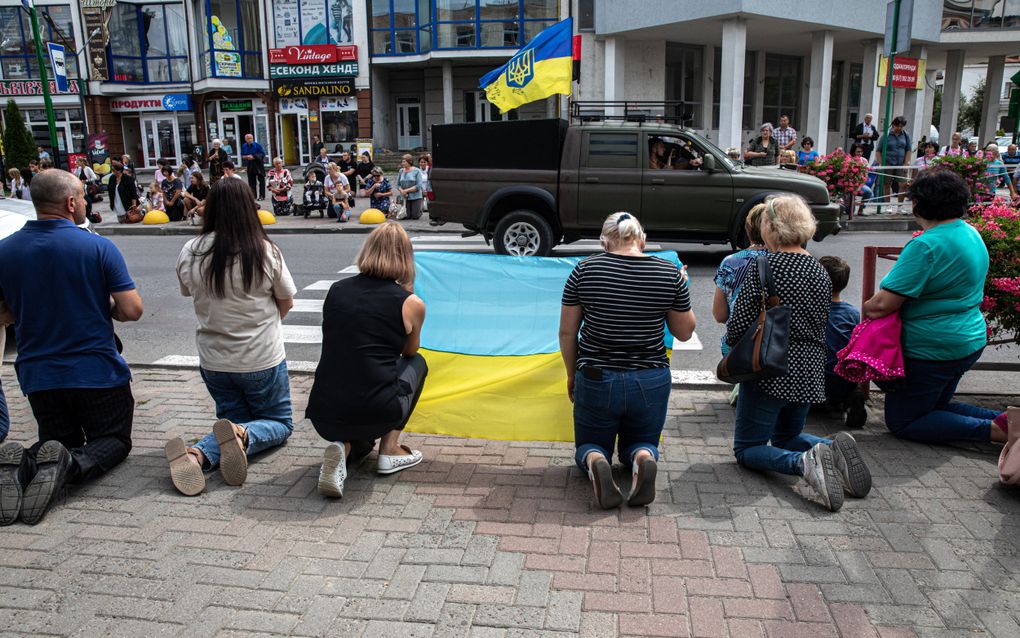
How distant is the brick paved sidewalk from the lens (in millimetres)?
3088

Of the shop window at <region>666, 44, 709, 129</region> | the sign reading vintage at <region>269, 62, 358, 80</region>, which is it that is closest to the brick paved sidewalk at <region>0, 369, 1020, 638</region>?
the shop window at <region>666, 44, 709, 129</region>

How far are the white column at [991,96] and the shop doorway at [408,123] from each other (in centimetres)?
2336

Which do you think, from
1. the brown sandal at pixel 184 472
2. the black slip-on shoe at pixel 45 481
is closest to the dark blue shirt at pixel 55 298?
the black slip-on shoe at pixel 45 481

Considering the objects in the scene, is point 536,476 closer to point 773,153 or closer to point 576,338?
point 576,338

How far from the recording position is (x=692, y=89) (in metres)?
28.0

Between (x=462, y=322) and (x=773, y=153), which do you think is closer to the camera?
(x=462, y=322)

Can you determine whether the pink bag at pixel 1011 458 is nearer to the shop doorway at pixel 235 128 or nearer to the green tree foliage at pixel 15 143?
the green tree foliage at pixel 15 143

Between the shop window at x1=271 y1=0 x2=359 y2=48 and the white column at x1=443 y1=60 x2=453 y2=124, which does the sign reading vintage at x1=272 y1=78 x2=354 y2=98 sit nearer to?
the shop window at x1=271 y1=0 x2=359 y2=48

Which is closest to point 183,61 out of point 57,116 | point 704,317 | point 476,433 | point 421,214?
point 57,116

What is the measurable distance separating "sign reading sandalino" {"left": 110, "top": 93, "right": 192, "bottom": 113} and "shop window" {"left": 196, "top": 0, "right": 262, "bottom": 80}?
5.54 feet

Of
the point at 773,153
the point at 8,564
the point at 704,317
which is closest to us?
the point at 8,564

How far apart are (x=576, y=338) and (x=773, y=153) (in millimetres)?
15029

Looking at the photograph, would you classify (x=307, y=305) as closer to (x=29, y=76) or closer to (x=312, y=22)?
(x=312, y=22)

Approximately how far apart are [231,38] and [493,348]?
34.1m
